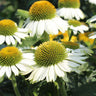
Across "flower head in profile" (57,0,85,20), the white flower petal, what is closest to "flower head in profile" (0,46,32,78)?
the white flower petal

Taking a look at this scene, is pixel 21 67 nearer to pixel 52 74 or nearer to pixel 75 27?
pixel 52 74

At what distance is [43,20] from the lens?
1.07 metres

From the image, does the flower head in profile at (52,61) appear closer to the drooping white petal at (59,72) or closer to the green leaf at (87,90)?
the drooping white petal at (59,72)

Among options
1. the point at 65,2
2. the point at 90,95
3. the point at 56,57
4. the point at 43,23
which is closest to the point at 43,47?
the point at 56,57

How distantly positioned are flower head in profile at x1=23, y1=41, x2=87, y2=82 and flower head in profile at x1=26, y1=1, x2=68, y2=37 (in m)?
0.14

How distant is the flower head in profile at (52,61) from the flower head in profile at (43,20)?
0.14 metres

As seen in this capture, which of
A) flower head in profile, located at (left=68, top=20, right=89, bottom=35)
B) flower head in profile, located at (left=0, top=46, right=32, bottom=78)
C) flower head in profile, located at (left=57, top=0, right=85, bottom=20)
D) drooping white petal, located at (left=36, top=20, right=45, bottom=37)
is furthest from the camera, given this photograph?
flower head in profile, located at (left=57, top=0, right=85, bottom=20)

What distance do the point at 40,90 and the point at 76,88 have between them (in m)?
0.19

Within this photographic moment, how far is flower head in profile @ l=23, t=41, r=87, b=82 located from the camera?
825mm

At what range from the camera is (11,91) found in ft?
3.77

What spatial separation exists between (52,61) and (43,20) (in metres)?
0.28

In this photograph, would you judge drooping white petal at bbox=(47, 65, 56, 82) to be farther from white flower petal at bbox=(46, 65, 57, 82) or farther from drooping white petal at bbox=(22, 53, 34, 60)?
drooping white petal at bbox=(22, 53, 34, 60)

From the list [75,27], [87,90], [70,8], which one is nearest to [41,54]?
[87,90]

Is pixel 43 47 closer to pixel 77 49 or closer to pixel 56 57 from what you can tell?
pixel 56 57
